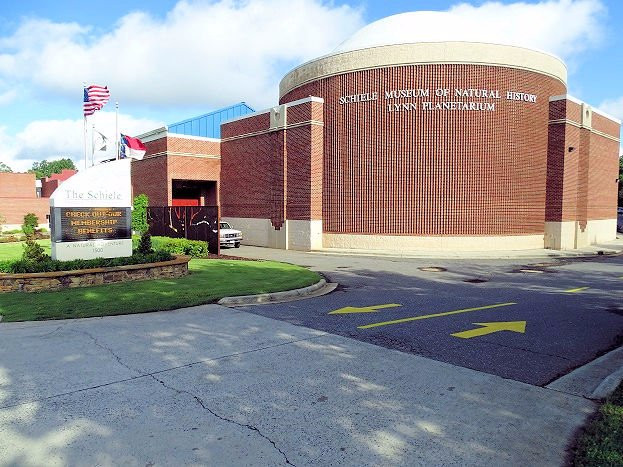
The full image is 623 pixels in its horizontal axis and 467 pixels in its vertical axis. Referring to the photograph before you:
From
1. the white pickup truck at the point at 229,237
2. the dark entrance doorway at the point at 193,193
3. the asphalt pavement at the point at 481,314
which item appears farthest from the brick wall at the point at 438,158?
the dark entrance doorway at the point at 193,193

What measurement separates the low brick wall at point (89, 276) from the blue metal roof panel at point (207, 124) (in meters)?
28.9

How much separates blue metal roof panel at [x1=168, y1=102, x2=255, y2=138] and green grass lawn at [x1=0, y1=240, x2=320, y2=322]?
97.1 ft

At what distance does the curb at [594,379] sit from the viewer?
528cm

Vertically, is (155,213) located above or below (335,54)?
below

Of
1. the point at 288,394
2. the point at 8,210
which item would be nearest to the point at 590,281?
the point at 288,394

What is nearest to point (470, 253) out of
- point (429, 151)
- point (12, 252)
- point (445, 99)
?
point (429, 151)

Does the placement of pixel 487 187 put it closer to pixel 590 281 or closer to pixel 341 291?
pixel 590 281

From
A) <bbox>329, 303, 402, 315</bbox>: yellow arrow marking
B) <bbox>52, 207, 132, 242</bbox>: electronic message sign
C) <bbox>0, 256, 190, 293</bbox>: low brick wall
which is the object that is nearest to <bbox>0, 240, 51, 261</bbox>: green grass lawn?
<bbox>52, 207, 132, 242</bbox>: electronic message sign

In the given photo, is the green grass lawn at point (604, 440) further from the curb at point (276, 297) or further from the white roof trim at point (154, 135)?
the white roof trim at point (154, 135)

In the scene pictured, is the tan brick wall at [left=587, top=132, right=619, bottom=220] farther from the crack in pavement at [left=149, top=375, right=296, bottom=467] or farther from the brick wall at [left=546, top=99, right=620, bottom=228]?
the crack in pavement at [left=149, top=375, right=296, bottom=467]

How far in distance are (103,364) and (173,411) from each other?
6.63ft

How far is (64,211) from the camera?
12875 mm

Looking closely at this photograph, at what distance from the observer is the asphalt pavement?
22.1 ft

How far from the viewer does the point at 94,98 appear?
17797 millimetres
